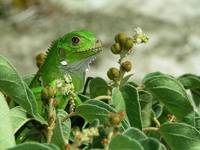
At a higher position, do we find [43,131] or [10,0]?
[10,0]

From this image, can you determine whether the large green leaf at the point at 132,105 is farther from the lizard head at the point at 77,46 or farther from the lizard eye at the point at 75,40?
the lizard eye at the point at 75,40

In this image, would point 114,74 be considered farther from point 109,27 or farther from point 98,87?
point 109,27

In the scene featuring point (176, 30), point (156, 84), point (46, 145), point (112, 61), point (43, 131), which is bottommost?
point (46, 145)

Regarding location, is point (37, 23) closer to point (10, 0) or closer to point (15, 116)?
point (10, 0)

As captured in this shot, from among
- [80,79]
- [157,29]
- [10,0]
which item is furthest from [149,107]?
[10,0]

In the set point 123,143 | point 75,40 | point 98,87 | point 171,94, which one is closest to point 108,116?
point 123,143
